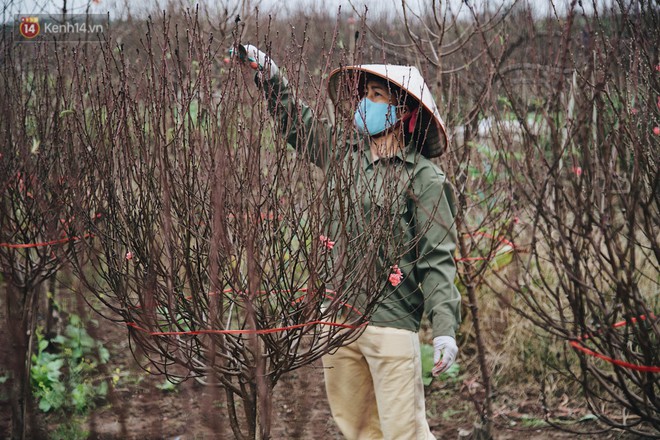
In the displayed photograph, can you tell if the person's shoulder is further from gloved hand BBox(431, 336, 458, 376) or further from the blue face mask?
gloved hand BBox(431, 336, 458, 376)

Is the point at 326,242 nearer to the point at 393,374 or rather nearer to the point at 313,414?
the point at 393,374

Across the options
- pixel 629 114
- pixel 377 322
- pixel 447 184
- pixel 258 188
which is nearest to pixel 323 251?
pixel 258 188

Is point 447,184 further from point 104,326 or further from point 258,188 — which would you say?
point 104,326

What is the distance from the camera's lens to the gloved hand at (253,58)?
2211 millimetres

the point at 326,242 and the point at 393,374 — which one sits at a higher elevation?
the point at 326,242

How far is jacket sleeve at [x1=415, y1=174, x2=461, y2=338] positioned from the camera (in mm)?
2855

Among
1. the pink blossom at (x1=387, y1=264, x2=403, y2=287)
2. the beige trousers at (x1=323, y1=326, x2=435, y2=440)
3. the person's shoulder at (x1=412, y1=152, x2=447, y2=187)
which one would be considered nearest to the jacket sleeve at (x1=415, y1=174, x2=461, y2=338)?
the person's shoulder at (x1=412, y1=152, x2=447, y2=187)

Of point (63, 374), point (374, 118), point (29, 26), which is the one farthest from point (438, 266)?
point (29, 26)

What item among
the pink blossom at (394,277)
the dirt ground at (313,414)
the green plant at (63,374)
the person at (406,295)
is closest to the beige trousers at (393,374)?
the person at (406,295)

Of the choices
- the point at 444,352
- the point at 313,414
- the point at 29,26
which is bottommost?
the point at 313,414

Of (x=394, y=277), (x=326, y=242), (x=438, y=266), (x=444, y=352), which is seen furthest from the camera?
(x=438, y=266)

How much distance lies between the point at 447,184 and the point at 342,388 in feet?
3.17

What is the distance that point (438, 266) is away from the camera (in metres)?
2.90

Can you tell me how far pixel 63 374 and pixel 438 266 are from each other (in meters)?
2.83
